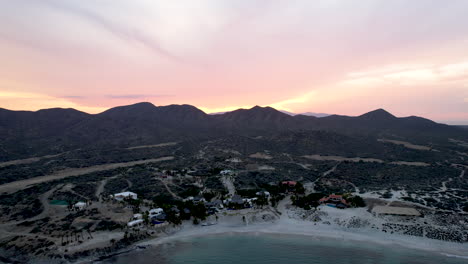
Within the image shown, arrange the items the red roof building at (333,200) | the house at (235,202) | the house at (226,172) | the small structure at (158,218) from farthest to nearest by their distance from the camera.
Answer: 1. the house at (226,172)
2. the red roof building at (333,200)
3. the house at (235,202)
4. the small structure at (158,218)

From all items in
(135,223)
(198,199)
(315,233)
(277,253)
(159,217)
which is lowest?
(277,253)

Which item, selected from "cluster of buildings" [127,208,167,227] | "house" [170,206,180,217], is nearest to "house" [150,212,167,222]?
"cluster of buildings" [127,208,167,227]

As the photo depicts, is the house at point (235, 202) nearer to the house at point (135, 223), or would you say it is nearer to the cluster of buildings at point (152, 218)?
the cluster of buildings at point (152, 218)

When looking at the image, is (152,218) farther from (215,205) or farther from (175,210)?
(215,205)

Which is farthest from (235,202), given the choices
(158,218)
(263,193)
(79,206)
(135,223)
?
(79,206)

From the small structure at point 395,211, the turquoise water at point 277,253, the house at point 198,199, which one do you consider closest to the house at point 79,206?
the turquoise water at point 277,253

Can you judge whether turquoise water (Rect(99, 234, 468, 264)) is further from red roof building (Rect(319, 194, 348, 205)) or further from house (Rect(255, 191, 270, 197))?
house (Rect(255, 191, 270, 197))
